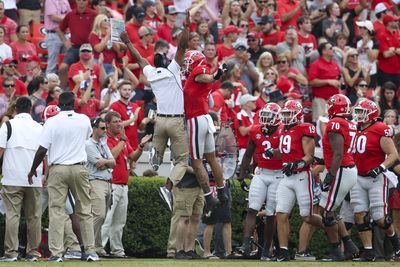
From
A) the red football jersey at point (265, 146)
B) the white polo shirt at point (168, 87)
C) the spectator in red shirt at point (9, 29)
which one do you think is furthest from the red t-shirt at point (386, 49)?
the white polo shirt at point (168, 87)

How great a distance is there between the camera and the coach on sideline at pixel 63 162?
16.7m

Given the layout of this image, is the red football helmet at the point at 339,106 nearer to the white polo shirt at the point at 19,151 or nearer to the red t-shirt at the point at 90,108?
the white polo shirt at the point at 19,151

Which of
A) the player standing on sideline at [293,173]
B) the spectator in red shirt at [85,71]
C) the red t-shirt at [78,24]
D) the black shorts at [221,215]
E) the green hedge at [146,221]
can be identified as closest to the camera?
the player standing on sideline at [293,173]

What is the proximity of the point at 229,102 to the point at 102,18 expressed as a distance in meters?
3.09

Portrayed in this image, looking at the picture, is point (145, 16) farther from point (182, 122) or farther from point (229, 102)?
point (182, 122)

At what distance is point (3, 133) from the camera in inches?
686

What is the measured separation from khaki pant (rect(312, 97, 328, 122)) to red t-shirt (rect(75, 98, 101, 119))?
503cm

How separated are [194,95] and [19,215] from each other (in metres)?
3.04

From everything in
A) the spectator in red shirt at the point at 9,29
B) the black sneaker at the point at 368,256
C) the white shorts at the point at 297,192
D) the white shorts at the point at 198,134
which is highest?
the spectator in red shirt at the point at 9,29

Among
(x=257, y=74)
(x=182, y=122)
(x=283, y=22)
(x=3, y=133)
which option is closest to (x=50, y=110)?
(x=3, y=133)

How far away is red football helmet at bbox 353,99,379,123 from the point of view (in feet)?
61.6

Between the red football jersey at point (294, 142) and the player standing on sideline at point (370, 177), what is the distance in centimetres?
111

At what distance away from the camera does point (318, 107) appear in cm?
2456

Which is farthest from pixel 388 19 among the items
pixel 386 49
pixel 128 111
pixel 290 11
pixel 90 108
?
pixel 90 108
